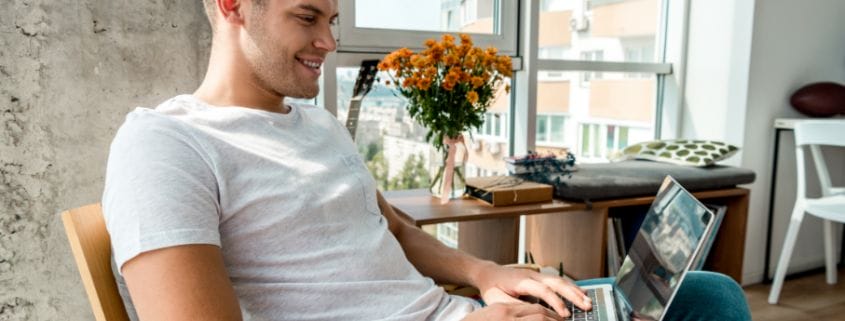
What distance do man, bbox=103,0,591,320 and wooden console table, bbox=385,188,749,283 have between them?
0.55 m

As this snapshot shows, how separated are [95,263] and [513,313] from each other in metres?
0.60

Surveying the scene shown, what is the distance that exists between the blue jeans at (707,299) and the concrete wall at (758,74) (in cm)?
165

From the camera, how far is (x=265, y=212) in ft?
2.86

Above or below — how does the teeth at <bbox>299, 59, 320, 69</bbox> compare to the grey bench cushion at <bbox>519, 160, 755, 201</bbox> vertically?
above

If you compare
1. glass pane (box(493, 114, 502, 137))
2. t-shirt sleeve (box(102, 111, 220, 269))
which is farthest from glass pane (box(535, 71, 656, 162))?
t-shirt sleeve (box(102, 111, 220, 269))

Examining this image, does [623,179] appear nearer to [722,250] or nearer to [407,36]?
[722,250]

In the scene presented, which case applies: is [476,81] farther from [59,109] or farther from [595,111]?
[595,111]

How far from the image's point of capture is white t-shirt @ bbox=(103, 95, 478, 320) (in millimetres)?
738

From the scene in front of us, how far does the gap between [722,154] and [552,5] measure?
892 mm

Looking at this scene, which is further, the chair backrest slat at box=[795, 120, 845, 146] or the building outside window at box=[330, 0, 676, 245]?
the chair backrest slat at box=[795, 120, 845, 146]

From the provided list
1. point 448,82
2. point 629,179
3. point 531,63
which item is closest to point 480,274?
point 448,82

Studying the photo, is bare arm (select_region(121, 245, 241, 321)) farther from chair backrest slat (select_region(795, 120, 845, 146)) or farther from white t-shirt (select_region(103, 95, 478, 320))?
chair backrest slat (select_region(795, 120, 845, 146))

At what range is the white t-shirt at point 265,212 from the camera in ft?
2.42

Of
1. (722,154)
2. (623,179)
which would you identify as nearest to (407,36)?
(623,179)
